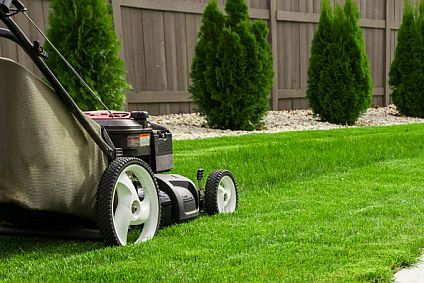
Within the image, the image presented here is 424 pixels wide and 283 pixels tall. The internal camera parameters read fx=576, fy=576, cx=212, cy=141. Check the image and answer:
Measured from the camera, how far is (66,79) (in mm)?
7348

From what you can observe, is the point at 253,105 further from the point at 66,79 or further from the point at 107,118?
the point at 107,118

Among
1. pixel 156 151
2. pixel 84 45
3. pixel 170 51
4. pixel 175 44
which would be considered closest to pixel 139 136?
pixel 156 151

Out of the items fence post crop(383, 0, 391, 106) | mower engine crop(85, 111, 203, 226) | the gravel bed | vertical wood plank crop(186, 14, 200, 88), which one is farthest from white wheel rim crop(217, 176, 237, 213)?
fence post crop(383, 0, 391, 106)

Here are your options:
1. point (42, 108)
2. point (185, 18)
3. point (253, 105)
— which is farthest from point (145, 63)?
point (42, 108)

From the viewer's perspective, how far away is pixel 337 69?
11.3 meters

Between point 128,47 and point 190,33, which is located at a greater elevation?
point 190,33

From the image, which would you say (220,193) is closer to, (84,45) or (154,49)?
(84,45)

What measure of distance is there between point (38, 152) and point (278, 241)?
1.34m

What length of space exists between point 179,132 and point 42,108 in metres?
6.13

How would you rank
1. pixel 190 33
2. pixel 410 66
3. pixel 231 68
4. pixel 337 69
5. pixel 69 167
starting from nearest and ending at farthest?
pixel 69 167 < pixel 231 68 < pixel 190 33 < pixel 337 69 < pixel 410 66

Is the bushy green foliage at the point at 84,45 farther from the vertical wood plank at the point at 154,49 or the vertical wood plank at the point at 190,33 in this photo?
the vertical wood plank at the point at 190,33

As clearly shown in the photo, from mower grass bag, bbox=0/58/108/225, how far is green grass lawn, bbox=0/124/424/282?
306 millimetres

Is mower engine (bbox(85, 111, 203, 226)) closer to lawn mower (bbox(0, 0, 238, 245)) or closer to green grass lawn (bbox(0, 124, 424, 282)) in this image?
lawn mower (bbox(0, 0, 238, 245))

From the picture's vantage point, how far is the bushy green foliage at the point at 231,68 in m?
9.36
